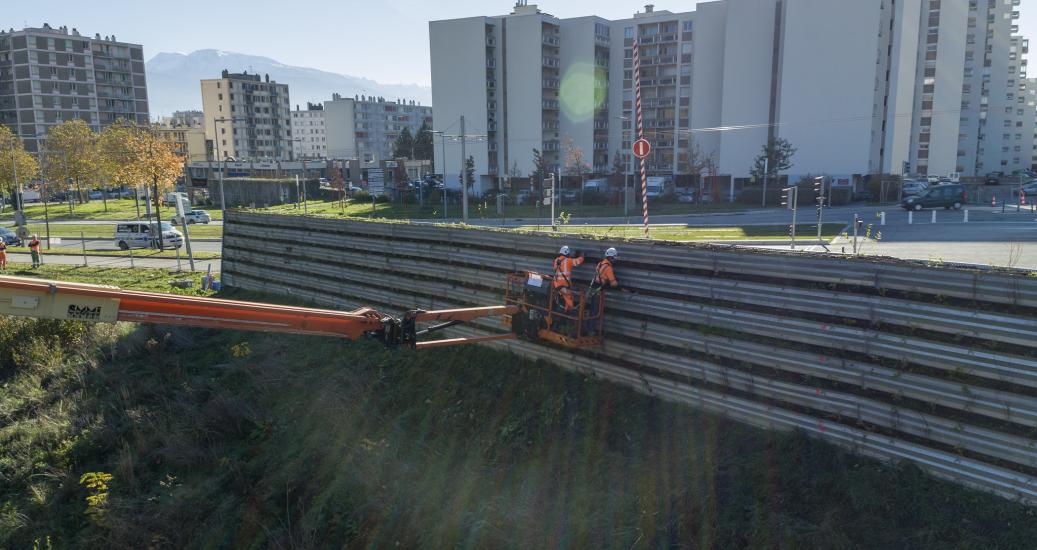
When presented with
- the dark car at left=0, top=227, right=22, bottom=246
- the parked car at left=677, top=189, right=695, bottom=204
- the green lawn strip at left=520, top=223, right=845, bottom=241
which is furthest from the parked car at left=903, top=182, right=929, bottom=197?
the dark car at left=0, top=227, right=22, bottom=246

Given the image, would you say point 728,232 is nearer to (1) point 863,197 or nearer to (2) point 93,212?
(1) point 863,197

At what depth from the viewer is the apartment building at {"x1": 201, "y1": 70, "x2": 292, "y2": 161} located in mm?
112750

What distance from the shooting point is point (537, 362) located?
10.3 m

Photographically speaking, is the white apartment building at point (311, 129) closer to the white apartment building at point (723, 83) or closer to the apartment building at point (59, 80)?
the apartment building at point (59, 80)

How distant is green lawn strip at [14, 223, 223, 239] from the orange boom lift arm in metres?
36.3

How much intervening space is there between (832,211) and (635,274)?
3992cm

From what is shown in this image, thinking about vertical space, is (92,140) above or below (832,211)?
above

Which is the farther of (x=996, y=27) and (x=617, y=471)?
(x=996, y=27)

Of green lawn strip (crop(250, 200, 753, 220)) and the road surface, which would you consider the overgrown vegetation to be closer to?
the road surface

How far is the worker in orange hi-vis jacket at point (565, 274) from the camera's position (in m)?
9.32

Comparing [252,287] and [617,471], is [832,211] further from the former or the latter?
[617,471]

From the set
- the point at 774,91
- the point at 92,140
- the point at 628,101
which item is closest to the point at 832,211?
the point at 774,91

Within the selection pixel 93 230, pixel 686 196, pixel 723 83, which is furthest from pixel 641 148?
pixel 723 83

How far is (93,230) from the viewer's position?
153 ft
